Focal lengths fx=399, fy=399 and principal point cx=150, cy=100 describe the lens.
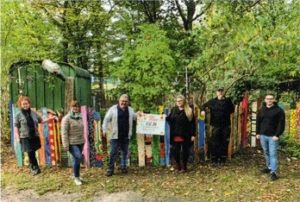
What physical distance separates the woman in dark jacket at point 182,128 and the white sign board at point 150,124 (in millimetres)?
286

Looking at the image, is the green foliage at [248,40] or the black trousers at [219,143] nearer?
the green foliage at [248,40]

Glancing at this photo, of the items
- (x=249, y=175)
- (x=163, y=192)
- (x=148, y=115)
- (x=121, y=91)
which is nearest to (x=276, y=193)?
(x=249, y=175)

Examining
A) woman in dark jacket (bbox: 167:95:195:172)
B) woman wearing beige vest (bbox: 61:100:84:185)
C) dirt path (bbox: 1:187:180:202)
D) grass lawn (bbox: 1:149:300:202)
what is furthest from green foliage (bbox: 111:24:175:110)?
dirt path (bbox: 1:187:180:202)

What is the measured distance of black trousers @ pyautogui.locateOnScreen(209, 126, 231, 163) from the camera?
8.45 metres

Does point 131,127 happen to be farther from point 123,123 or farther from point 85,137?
point 85,137

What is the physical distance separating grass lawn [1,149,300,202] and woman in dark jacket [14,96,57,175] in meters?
0.34

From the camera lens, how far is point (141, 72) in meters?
9.24

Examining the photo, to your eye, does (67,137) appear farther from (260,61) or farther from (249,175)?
(260,61)

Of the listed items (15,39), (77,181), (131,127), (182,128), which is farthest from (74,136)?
(15,39)

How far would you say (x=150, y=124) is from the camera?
8133 mm

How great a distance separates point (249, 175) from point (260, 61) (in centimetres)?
256

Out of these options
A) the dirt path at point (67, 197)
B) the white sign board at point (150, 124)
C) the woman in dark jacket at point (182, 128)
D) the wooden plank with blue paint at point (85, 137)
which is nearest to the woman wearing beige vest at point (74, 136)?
the dirt path at point (67, 197)

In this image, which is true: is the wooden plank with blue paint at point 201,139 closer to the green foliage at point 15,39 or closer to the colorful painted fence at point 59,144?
the colorful painted fence at point 59,144

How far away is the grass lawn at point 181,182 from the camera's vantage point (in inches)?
259
